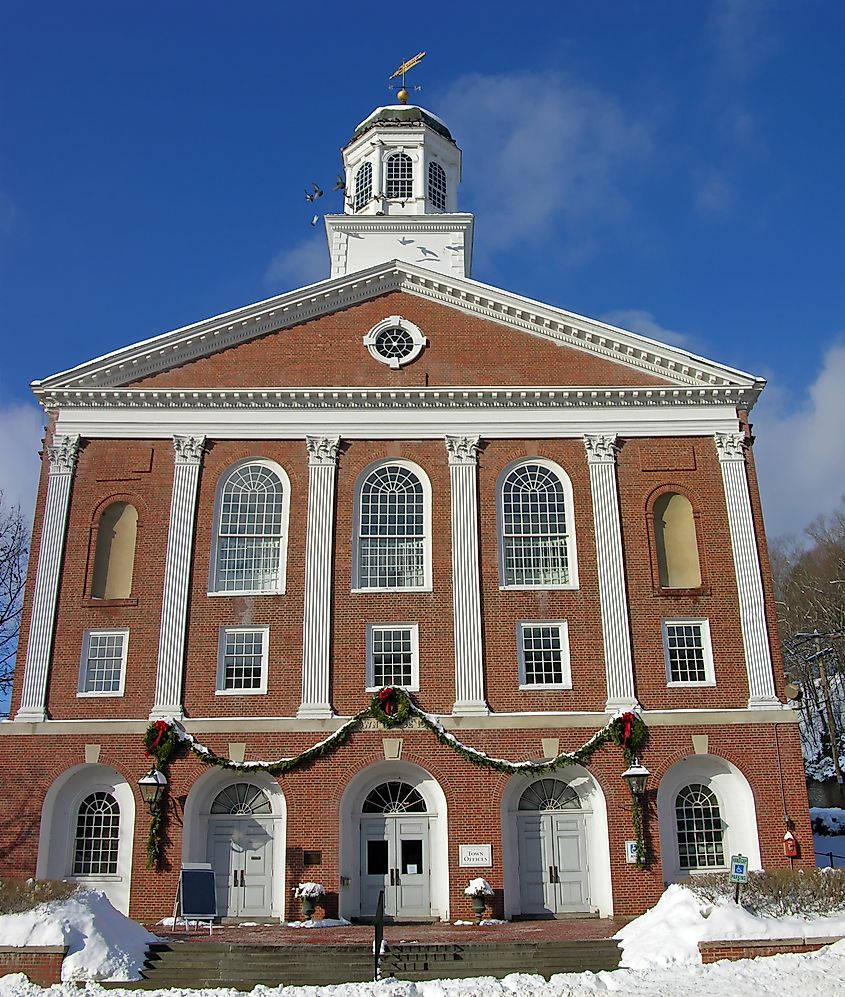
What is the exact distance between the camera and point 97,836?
24.5 m

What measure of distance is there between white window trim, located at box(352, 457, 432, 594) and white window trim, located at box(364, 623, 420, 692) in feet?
3.10

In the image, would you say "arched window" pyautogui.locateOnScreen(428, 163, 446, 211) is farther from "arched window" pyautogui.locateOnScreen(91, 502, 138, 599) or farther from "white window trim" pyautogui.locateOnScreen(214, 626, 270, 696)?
"white window trim" pyautogui.locateOnScreen(214, 626, 270, 696)

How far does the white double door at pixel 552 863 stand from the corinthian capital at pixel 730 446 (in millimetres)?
10675

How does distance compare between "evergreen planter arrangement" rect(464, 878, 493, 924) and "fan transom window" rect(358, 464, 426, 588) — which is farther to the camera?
"fan transom window" rect(358, 464, 426, 588)

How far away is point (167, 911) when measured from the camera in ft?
76.8

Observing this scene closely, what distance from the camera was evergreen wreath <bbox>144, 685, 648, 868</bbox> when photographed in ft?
80.1

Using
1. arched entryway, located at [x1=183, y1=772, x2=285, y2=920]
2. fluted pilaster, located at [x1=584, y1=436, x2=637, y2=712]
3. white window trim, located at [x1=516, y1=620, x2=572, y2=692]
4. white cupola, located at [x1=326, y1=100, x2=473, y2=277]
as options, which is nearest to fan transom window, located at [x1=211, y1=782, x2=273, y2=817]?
arched entryway, located at [x1=183, y1=772, x2=285, y2=920]

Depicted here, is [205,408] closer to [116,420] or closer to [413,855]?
[116,420]

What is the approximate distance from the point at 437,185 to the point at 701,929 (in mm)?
27785

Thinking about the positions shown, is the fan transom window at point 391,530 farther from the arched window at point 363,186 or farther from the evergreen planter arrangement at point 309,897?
the arched window at point 363,186

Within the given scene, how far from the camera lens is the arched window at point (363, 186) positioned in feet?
120

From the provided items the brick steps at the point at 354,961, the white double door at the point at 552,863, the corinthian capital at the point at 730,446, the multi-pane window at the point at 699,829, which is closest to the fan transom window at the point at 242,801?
the brick steps at the point at 354,961

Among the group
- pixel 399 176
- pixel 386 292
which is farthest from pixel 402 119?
pixel 386 292

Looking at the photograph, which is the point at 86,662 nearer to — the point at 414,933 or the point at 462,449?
the point at 414,933
